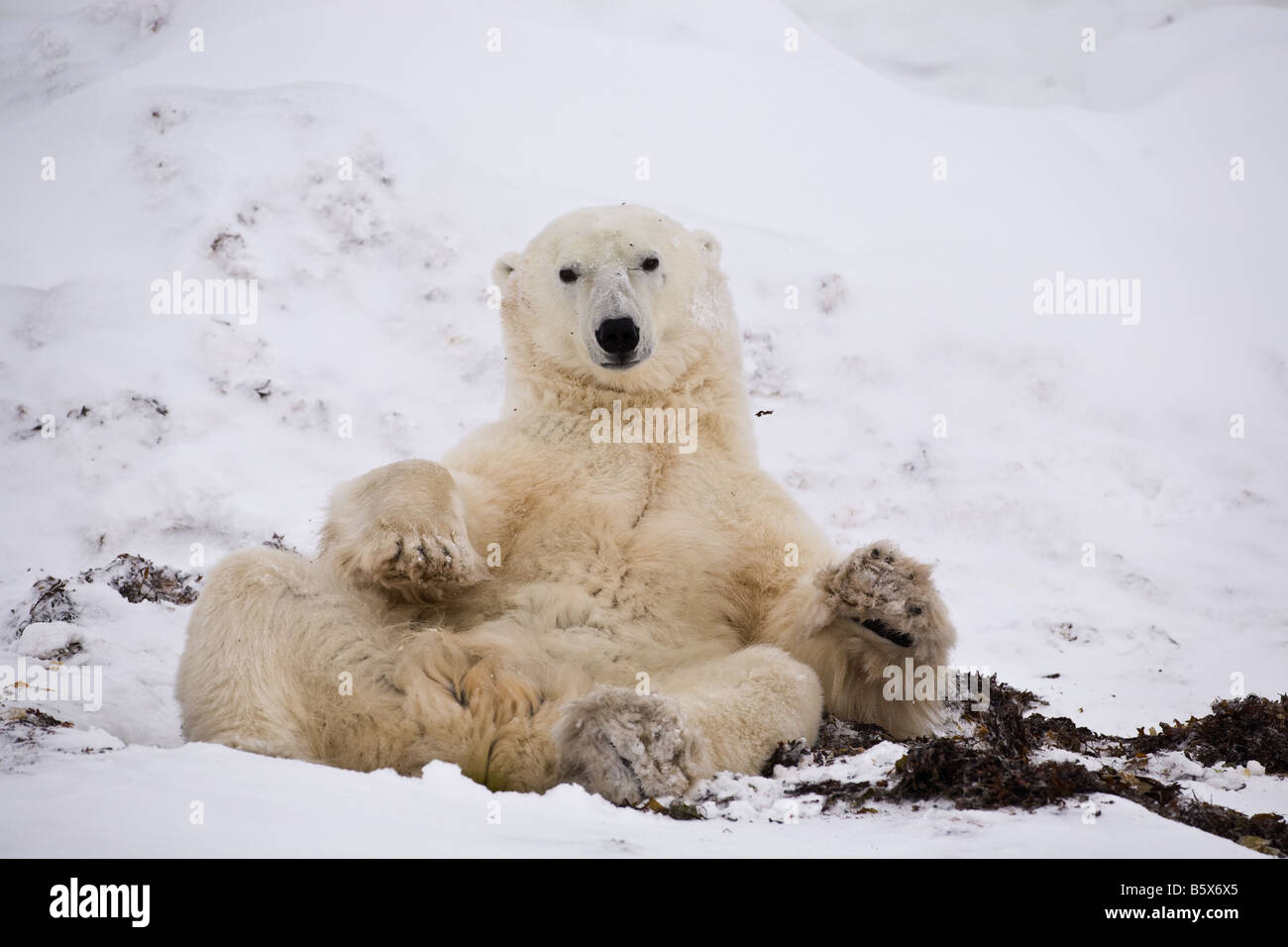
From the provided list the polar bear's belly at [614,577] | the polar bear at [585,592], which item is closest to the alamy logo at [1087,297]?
the polar bear at [585,592]

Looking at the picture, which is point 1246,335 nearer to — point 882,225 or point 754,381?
point 882,225

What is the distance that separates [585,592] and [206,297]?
5.06 m

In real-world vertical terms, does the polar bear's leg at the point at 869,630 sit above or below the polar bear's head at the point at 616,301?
below

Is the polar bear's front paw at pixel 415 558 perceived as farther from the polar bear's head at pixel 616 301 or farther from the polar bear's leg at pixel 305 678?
the polar bear's head at pixel 616 301

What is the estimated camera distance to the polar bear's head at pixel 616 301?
400 cm

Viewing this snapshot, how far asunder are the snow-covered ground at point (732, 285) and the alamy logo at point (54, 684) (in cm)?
6

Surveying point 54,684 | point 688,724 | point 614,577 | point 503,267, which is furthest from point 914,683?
point 54,684

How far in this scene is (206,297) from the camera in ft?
24.8

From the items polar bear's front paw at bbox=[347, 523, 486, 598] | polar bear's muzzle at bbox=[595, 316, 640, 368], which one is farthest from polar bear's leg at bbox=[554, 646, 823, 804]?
polar bear's muzzle at bbox=[595, 316, 640, 368]

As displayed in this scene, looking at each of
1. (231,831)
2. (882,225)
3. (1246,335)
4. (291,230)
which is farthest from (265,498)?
(1246,335)

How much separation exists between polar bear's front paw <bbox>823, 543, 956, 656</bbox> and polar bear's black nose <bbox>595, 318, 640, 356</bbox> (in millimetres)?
1130

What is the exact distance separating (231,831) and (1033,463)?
604 cm

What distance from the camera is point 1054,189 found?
9.40 meters

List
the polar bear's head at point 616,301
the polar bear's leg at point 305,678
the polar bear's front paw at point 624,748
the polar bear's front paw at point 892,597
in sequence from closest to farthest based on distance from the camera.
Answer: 1. the polar bear's front paw at point 624,748
2. the polar bear's leg at point 305,678
3. the polar bear's front paw at point 892,597
4. the polar bear's head at point 616,301
